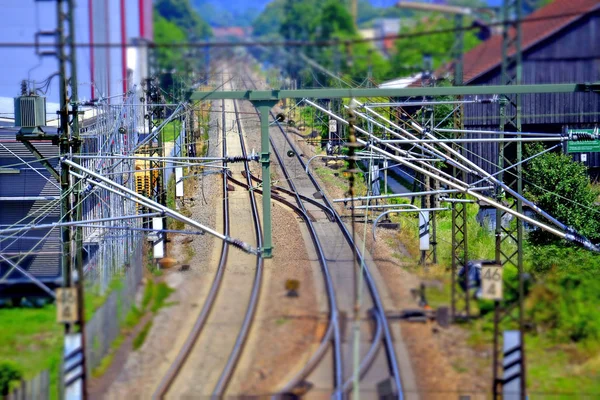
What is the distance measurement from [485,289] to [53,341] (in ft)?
10.8

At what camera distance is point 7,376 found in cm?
517

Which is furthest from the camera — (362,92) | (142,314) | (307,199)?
(307,199)

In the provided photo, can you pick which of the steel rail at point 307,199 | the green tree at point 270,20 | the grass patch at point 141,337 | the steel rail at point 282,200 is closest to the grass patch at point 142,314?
the grass patch at point 141,337

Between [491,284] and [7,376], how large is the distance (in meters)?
3.23

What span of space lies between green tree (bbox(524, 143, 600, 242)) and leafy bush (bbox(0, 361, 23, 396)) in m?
9.86

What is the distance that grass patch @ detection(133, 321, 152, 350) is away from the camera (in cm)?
555

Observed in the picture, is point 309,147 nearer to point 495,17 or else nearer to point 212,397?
point 495,17

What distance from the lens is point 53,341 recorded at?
607cm

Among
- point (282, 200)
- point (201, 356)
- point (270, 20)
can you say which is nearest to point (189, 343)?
point (201, 356)

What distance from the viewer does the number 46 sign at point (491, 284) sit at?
16.6ft

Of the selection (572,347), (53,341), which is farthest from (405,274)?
(53,341)

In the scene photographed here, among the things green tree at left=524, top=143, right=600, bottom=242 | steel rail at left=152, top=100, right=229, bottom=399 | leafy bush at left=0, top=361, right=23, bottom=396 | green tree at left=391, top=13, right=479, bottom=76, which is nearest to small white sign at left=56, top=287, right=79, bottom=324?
leafy bush at left=0, top=361, right=23, bottom=396

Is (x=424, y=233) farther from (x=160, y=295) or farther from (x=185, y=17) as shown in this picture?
(x=160, y=295)

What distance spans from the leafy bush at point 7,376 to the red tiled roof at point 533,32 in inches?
247
